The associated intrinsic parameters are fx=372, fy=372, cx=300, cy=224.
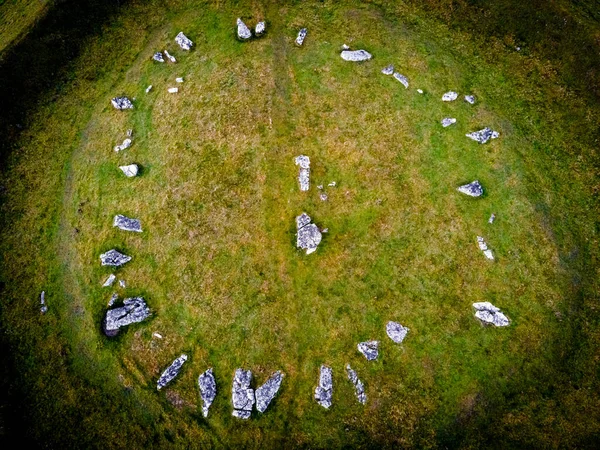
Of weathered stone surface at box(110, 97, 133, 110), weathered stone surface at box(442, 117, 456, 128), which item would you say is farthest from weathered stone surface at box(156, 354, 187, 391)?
weathered stone surface at box(442, 117, 456, 128)

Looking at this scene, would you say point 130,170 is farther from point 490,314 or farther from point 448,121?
point 490,314

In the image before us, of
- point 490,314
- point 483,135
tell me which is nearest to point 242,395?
point 490,314

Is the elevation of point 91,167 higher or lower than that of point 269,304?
higher

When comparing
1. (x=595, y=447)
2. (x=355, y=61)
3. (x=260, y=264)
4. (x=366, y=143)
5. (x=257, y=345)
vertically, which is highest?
→ (x=355, y=61)

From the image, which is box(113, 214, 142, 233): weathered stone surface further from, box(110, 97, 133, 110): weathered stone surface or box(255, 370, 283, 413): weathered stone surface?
box(255, 370, 283, 413): weathered stone surface

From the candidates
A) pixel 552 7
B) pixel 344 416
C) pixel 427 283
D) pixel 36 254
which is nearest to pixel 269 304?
pixel 344 416

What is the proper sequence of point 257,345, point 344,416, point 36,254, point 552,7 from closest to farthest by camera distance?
point 344,416
point 257,345
point 36,254
point 552,7

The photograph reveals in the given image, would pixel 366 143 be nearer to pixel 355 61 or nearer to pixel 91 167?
pixel 355 61
